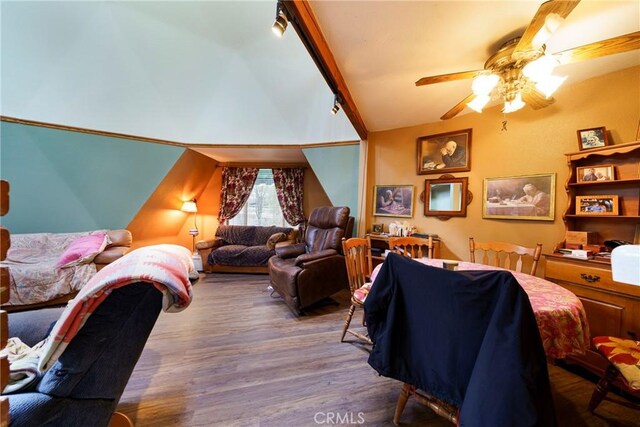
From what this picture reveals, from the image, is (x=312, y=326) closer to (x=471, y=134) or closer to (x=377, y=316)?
(x=377, y=316)

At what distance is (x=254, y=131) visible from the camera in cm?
355

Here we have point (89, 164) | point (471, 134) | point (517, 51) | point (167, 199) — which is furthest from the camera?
point (167, 199)

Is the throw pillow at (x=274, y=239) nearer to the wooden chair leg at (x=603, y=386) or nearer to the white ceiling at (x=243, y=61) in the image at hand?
the white ceiling at (x=243, y=61)

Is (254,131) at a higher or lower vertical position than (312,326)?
higher

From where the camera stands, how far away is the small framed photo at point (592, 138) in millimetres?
1665

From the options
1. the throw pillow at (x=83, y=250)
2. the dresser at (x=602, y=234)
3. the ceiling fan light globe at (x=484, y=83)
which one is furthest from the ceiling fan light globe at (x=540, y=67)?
the throw pillow at (x=83, y=250)

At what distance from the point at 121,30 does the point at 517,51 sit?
3834mm

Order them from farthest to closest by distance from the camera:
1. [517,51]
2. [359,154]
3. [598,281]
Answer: [359,154]
[598,281]
[517,51]

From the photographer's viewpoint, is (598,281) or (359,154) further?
(359,154)

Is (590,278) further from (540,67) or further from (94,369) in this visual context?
(94,369)

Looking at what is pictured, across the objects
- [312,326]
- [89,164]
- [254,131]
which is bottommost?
[312,326]

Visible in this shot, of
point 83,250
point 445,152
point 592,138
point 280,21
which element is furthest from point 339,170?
point 83,250

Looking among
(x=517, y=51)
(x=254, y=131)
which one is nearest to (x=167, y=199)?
(x=254, y=131)

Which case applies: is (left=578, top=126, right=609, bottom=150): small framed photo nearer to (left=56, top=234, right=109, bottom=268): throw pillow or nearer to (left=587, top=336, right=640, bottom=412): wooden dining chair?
(left=587, top=336, right=640, bottom=412): wooden dining chair
